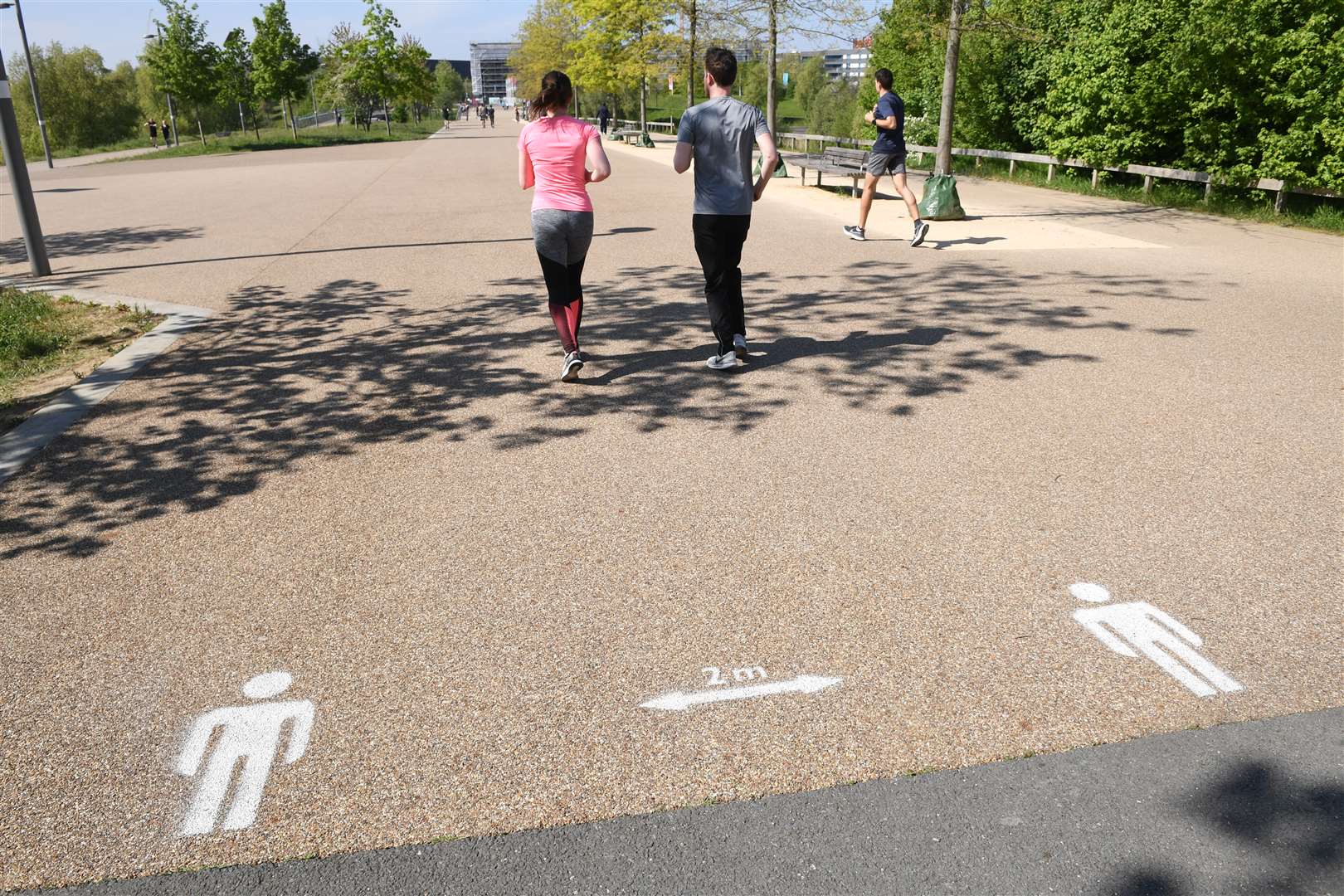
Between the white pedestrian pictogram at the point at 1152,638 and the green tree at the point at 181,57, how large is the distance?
46.7 m

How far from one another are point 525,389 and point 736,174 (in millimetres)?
1871

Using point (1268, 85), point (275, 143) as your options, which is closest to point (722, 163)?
point (1268, 85)

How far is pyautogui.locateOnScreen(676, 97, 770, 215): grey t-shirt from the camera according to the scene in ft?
19.0

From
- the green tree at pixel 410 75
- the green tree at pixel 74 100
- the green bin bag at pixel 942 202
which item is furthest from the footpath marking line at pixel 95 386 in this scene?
the green tree at pixel 74 100

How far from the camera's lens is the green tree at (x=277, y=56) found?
47.2 m

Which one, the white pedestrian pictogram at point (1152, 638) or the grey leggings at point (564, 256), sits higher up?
the grey leggings at point (564, 256)

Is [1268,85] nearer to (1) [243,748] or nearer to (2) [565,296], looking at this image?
(2) [565,296]

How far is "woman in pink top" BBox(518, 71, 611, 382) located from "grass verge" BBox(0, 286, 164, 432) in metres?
3.23

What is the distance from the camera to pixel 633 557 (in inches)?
152

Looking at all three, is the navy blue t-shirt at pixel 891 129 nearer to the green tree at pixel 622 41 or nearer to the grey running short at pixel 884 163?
the grey running short at pixel 884 163

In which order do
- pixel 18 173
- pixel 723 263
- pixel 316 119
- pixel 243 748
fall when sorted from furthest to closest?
1. pixel 316 119
2. pixel 18 173
3. pixel 723 263
4. pixel 243 748

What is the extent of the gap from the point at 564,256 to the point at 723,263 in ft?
3.26

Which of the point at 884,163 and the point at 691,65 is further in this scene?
the point at 691,65

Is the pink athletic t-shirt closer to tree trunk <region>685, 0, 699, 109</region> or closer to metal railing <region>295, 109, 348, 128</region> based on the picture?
tree trunk <region>685, 0, 699, 109</region>
